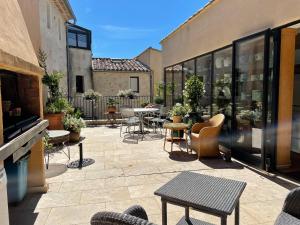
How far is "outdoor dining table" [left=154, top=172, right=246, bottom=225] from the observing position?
1897mm

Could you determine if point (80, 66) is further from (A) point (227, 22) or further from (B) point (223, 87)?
(A) point (227, 22)

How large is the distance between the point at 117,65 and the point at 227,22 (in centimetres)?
1247

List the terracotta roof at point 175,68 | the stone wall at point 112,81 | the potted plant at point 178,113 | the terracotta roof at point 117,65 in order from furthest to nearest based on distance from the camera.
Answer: the terracotta roof at point 117,65
the stone wall at point 112,81
the terracotta roof at point 175,68
the potted plant at point 178,113

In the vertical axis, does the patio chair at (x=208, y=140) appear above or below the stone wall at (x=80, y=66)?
below

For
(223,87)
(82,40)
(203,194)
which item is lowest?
(203,194)

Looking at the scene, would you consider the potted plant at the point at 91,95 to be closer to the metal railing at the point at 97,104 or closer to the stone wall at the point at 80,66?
the metal railing at the point at 97,104

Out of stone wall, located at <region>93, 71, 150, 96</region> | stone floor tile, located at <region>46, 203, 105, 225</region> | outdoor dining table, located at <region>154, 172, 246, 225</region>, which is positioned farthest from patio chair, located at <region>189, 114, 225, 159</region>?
stone wall, located at <region>93, 71, 150, 96</region>

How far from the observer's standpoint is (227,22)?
5938 mm

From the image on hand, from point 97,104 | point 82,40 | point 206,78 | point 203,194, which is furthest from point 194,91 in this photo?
point 82,40

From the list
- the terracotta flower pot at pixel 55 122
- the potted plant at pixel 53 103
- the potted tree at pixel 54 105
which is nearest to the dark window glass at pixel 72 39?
the potted plant at pixel 53 103

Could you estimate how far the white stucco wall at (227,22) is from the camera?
4.27 meters

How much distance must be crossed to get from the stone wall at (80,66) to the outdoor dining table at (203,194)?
43.9 ft

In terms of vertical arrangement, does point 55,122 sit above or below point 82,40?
below

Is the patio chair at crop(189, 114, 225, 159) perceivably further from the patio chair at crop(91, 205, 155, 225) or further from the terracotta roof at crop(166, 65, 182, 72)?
the patio chair at crop(91, 205, 155, 225)
